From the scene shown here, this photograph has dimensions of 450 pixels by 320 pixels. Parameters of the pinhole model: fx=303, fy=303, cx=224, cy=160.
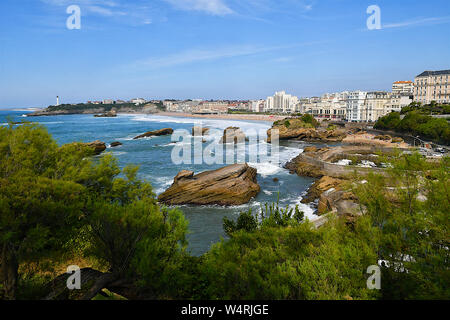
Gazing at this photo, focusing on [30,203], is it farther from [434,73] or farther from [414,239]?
[434,73]

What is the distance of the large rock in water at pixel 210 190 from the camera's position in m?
34.2

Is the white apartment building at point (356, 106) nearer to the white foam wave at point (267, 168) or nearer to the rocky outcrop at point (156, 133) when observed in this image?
the rocky outcrop at point (156, 133)

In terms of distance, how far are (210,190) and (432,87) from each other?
449 feet

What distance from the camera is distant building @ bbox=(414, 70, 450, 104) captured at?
126 meters

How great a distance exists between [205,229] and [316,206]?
12888 millimetres

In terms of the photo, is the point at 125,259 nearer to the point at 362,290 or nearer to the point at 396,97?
the point at 362,290

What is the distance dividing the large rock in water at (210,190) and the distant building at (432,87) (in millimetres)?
129693

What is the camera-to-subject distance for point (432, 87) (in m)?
130

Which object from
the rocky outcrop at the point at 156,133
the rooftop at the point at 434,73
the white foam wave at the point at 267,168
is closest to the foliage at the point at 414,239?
the white foam wave at the point at 267,168

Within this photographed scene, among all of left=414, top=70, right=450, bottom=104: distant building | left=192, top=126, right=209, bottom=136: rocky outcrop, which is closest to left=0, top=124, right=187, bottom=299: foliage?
left=192, top=126, right=209, bottom=136: rocky outcrop

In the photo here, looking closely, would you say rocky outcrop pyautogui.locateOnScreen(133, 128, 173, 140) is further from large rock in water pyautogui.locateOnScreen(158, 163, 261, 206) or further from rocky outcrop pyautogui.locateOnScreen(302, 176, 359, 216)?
rocky outcrop pyautogui.locateOnScreen(302, 176, 359, 216)

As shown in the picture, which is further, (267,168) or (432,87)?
(432,87)

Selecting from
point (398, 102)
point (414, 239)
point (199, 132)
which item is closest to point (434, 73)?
point (398, 102)
